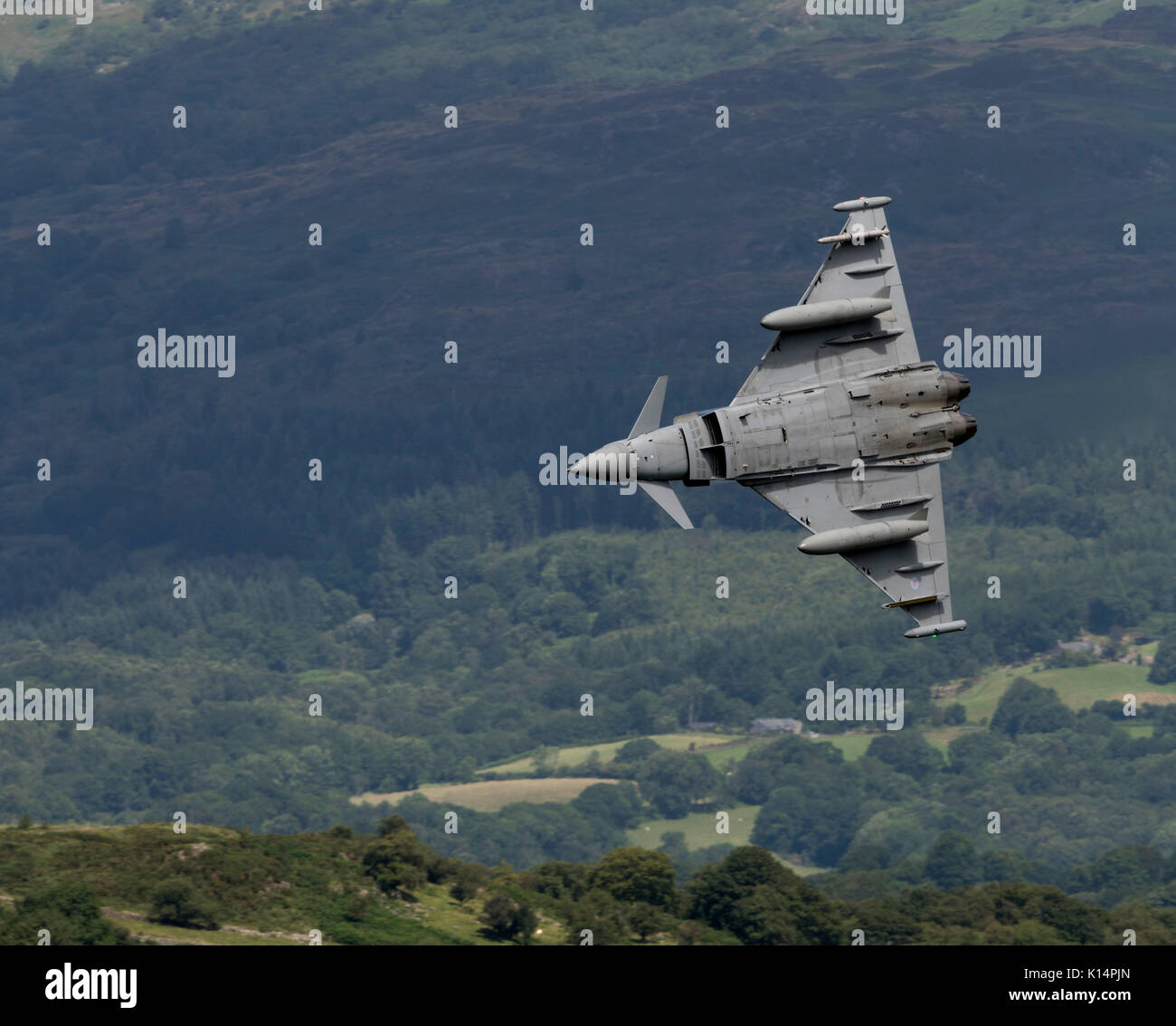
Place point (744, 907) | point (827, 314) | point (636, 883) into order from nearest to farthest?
point (827, 314), point (636, 883), point (744, 907)

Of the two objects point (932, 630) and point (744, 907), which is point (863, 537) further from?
point (744, 907)

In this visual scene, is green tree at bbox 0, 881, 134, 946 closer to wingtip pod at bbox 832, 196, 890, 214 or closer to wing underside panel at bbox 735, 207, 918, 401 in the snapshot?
wing underside panel at bbox 735, 207, 918, 401

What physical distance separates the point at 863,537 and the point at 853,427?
3967 millimetres

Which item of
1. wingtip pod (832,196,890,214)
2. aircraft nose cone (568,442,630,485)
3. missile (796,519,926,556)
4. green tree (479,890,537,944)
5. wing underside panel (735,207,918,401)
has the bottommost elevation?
green tree (479,890,537,944)

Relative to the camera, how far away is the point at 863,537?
3457 inches

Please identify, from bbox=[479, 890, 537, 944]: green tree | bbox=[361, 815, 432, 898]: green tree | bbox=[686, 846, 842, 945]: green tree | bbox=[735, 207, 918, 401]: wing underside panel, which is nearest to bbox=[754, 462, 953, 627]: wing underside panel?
bbox=[735, 207, 918, 401]: wing underside panel

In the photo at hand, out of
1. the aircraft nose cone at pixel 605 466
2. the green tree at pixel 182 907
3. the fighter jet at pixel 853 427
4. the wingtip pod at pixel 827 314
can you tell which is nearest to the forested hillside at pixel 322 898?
the green tree at pixel 182 907

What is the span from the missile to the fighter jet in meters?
0.05

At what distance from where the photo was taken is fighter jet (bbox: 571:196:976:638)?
85562mm

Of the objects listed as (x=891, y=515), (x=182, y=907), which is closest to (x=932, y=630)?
(x=891, y=515)
